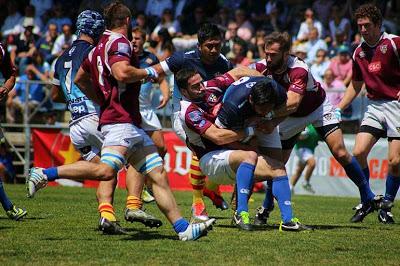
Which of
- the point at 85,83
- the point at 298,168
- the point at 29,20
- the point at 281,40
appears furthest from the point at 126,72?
the point at 29,20

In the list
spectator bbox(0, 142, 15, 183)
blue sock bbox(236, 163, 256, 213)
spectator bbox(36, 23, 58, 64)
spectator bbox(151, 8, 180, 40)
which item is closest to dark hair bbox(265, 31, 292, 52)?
blue sock bbox(236, 163, 256, 213)

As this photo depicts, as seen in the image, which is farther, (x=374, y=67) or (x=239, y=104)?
(x=374, y=67)

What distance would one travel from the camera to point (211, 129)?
9055mm

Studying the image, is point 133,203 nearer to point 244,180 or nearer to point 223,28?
point 244,180

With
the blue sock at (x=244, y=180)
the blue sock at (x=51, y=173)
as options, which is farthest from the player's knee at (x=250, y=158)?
the blue sock at (x=51, y=173)

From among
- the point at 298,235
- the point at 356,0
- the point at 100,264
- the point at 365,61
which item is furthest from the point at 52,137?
the point at 100,264

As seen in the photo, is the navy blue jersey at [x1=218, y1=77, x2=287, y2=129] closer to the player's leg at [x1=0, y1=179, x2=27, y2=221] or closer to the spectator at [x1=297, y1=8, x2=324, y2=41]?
the player's leg at [x1=0, y1=179, x2=27, y2=221]

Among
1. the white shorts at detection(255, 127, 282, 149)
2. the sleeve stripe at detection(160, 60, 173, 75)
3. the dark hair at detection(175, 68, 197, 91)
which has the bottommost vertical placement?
the white shorts at detection(255, 127, 282, 149)

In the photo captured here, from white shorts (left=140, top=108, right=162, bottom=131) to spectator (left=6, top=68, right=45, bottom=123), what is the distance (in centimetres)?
689

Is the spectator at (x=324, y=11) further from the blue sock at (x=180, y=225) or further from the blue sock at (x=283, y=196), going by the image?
the blue sock at (x=180, y=225)

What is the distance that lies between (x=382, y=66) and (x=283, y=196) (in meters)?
2.74

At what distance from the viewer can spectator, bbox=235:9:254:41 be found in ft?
71.2

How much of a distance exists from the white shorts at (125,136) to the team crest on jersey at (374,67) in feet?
12.6

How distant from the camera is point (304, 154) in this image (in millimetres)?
17469
